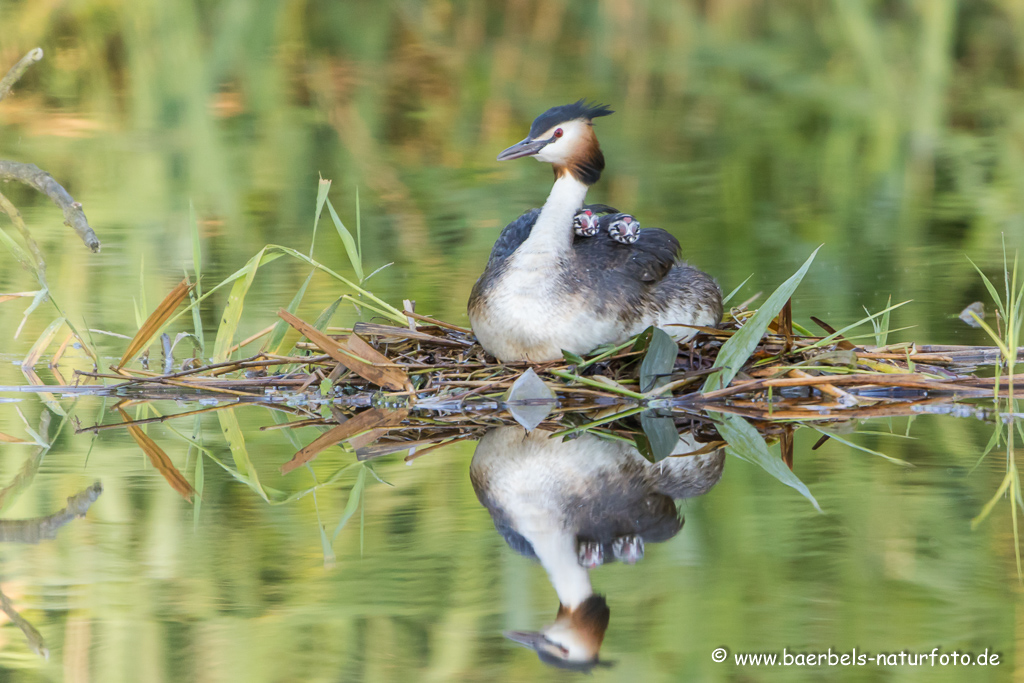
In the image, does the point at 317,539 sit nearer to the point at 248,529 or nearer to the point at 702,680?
the point at 248,529

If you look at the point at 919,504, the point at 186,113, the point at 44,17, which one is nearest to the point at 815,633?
the point at 919,504

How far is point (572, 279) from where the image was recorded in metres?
4.50

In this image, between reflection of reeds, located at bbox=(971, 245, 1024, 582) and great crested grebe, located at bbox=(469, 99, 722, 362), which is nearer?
reflection of reeds, located at bbox=(971, 245, 1024, 582)

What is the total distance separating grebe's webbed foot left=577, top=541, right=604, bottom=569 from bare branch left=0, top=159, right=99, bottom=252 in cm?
174

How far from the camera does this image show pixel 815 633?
2.41 metres

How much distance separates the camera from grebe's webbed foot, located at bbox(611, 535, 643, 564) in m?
2.85

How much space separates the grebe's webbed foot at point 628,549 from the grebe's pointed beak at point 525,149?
2050 mm

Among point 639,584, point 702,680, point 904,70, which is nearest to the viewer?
point 702,680

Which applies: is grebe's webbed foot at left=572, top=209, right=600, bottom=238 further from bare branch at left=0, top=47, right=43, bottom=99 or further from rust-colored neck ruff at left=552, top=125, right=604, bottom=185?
bare branch at left=0, top=47, right=43, bottom=99

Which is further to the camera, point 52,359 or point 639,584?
point 52,359

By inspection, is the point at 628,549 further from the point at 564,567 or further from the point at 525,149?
the point at 525,149

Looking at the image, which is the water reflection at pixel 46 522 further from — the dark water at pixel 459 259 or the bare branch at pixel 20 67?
the bare branch at pixel 20 67

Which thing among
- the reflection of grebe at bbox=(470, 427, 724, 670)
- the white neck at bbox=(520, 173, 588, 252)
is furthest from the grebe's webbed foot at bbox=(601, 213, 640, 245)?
the reflection of grebe at bbox=(470, 427, 724, 670)

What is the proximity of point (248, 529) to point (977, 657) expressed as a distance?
1633 millimetres
